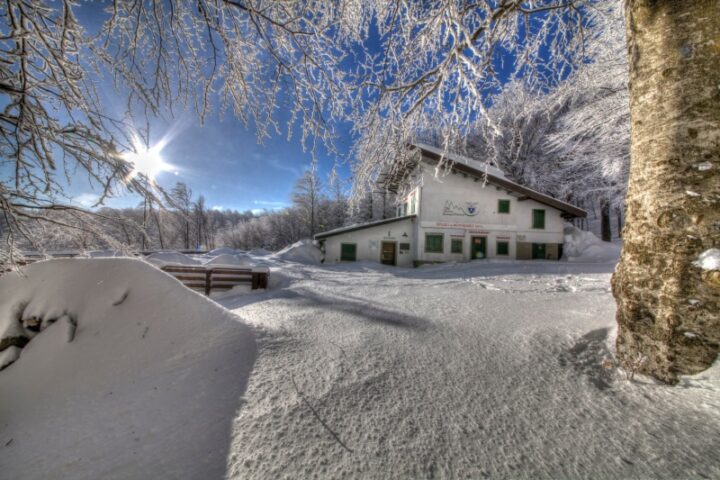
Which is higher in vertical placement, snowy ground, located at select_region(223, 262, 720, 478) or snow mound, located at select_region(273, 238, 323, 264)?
snow mound, located at select_region(273, 238, 323, 264)

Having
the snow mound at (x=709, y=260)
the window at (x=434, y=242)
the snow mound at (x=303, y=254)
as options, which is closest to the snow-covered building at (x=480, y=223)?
the window at (x=434, y=242)

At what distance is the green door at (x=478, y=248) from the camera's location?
620 inches

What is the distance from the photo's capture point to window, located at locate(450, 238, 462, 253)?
15938 mm

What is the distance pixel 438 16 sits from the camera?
255 cm

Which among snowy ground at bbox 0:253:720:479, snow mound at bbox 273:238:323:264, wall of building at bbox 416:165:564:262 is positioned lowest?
snowy ground at bbox 0:253:720:479

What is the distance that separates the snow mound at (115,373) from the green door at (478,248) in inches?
613

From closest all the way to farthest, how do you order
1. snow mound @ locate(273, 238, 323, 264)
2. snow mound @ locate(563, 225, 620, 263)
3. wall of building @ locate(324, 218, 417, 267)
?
snow mound @ locate(563, 225, 620, 263) < wall of building @ locate(324, 218, 417, 267) < snow mound @ locate(273, 238, 323, 264)

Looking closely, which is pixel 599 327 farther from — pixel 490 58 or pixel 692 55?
pixel 490 58

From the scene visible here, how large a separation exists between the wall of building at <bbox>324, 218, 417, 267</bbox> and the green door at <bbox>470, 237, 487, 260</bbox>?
374 centimetres

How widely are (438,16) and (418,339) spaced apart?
3.53 metres

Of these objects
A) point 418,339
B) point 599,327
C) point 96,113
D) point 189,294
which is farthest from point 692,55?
point 189,294

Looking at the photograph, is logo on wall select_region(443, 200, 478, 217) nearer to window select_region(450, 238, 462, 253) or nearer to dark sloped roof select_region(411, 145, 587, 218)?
window select_region(450, 238, 462, 253)

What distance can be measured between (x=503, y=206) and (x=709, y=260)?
16241mm

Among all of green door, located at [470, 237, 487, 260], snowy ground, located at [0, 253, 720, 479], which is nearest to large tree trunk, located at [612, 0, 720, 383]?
snowy ground, located at [0, 253, 720, 479]
